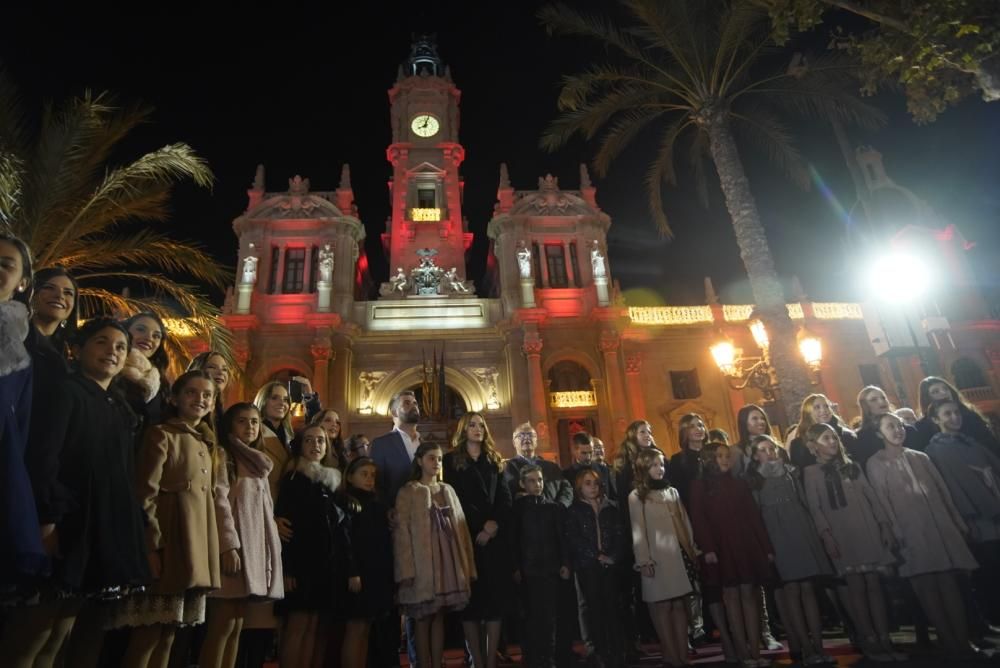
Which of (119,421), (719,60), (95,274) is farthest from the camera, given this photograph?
(719,60)

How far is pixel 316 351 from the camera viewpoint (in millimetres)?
21641

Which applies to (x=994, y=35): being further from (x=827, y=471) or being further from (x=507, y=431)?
(x=507, y=431)

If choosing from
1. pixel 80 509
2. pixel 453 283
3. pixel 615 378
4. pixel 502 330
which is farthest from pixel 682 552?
pixel 453 283

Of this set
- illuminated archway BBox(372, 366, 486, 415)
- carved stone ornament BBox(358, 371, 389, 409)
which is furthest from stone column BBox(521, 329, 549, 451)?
carved stone ornament BBox(358, 371, 389, 409)

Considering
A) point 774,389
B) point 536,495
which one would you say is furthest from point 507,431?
point 536,495

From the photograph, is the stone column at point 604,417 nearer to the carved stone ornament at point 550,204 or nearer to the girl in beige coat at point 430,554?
the carved stone ornament at point 550,204

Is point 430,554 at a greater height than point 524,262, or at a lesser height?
lesser

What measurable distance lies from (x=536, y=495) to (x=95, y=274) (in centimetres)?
862

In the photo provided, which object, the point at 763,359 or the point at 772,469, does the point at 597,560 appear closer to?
the point at 772,469

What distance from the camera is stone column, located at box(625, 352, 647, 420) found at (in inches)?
882

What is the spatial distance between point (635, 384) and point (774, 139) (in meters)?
12.2

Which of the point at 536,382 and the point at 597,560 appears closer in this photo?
the point at 597,560

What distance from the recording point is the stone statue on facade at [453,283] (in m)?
25.1

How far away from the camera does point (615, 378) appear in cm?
2262
